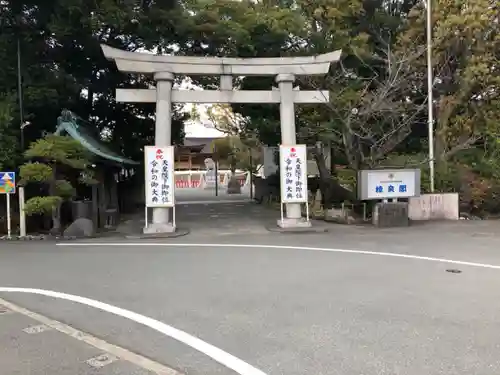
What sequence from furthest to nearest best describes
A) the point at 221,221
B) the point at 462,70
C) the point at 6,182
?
the point at 462,70, the point at 221,221, the point at 6,182

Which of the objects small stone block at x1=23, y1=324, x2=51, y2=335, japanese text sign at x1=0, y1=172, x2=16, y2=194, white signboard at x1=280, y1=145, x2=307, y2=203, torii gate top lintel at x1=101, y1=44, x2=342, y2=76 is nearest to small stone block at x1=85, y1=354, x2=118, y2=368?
small stone block at x1=23, y1=324, x2=51, y2=335

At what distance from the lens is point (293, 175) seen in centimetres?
1459

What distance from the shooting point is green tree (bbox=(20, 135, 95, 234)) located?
12961mm

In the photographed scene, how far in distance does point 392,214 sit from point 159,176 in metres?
7.38

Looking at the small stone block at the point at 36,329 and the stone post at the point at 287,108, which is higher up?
the stone post at the point at 287,108

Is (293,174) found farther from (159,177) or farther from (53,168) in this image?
(53,168)

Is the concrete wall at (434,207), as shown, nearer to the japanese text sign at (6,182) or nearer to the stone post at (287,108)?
the stone post at (287,108)

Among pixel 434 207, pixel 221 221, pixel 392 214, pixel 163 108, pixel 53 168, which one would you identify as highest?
pixel 163 108

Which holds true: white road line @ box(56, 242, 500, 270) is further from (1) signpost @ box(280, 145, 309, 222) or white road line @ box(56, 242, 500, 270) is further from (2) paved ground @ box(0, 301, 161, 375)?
(2) paved ground @ box(0, 301, 161, 375)

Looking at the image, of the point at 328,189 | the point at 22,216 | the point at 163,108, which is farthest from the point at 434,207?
the point at 22,216

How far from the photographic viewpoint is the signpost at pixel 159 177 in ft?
45.7

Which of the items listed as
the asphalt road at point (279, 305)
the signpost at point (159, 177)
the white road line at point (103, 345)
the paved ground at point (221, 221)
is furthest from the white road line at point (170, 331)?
the paved ground at point (221, 221)

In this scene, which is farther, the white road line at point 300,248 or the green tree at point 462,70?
the green tree at point 462,70

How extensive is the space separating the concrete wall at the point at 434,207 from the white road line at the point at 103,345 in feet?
41.8
